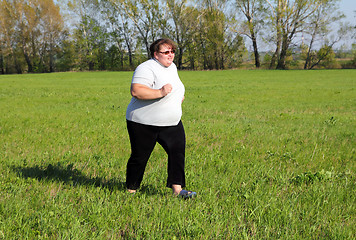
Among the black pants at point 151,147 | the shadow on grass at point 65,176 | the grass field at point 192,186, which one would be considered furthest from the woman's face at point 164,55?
the shadow on grass at point 65,176

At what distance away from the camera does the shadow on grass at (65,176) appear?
432 centimetres

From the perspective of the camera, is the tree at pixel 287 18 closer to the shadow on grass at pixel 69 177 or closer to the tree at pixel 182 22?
the tree at pixel 182 22

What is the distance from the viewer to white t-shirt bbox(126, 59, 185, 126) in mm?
3486

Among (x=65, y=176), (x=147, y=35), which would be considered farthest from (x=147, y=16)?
(x=65, y=176)

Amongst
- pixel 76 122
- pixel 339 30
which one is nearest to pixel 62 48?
pixel 339 30

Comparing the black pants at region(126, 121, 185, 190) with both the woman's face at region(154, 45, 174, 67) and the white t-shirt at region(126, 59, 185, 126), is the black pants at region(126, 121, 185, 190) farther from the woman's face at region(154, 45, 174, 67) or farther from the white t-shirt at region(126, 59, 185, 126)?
the woman's face at region(154, 45, 174, 67)

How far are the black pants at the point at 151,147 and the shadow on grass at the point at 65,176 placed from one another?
0.45 metres

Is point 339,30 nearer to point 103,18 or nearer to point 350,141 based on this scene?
point 103,18

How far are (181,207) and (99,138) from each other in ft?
13.3

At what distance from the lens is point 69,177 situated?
176 inches

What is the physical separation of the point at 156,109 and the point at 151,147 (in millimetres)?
517

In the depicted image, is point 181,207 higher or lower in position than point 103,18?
lower

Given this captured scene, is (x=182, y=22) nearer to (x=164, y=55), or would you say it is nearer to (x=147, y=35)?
(x=147, y=35)

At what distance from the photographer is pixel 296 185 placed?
4.38 m
